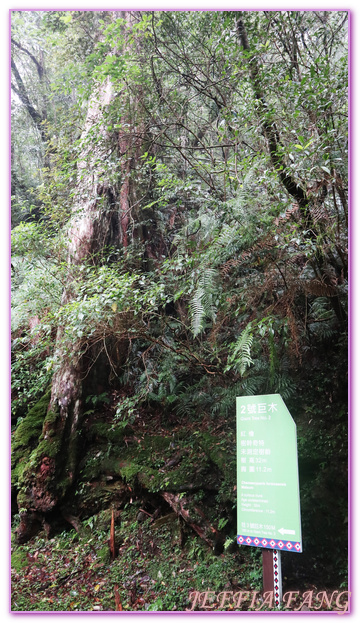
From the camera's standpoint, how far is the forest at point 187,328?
3.92 meters

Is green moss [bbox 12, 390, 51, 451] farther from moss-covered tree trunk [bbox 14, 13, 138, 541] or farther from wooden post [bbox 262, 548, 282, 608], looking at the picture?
wooden post [bbox 262, 548, 282, 608]

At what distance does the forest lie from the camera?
12.9ft

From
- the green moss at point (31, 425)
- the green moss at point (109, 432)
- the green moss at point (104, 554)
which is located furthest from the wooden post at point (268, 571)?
the green moss at point (31, 425)

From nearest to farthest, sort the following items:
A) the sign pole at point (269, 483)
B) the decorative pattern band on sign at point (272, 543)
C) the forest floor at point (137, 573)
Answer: the decorative pattern band on sign at point (272, 543)
the sign pole at point (269, 483)
the forest floor at point (137, 573)

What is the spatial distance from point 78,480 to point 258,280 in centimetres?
354

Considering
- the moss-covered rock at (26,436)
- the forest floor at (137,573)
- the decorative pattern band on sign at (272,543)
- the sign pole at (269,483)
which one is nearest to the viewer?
the decorative pattern band on sign at (272,543)

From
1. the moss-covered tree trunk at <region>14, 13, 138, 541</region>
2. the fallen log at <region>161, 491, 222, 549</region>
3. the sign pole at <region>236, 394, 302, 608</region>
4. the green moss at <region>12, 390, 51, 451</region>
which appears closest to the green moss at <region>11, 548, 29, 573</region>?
the moss-covered tree trunk at <region>14, 13, 138, 541</region>

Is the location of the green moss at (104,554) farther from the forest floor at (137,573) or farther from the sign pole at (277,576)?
the sign pole at (277,576)

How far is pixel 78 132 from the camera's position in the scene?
21.5 ft

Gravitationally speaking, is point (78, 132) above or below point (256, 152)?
above

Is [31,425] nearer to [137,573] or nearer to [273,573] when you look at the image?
[137,573]

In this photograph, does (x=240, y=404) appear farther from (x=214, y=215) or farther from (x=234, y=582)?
(x=214, y=215)

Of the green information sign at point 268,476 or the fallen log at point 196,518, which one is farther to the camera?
the fallen log at point 196,518

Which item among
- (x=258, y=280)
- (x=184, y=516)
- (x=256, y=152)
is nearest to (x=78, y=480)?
(x=184, y=516)
